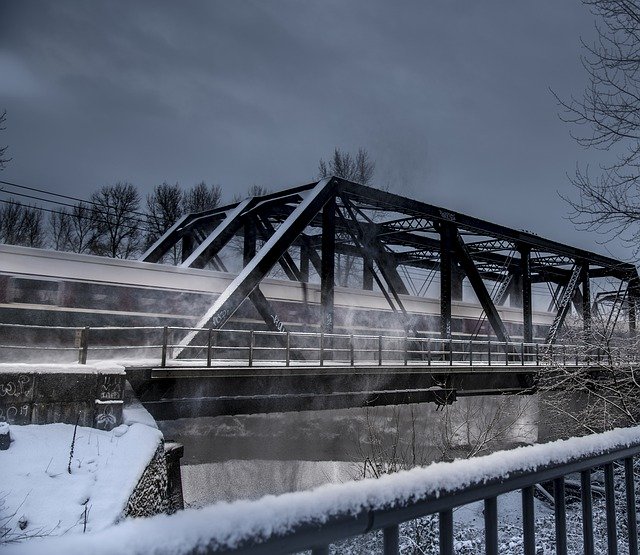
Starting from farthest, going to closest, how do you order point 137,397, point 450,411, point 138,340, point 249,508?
1. point 450,411
2. point 138,340
3. point 137,397
4. point 249,508

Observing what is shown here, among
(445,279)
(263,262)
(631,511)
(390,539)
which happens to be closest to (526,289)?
(445,279)

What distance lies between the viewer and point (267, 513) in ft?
4.42

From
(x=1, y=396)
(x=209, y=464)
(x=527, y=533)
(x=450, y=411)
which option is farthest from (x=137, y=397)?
(x=450, y=411)

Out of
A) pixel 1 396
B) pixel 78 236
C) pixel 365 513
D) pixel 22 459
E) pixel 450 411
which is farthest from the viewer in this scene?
pixel 78 236

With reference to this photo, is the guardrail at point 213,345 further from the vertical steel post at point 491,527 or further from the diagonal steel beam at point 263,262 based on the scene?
the vertical steel post at point 491,527

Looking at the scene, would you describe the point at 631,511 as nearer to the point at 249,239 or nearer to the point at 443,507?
the point at 443,507

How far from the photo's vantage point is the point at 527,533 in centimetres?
237

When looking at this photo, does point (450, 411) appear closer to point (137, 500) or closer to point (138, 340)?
point (138, 340)

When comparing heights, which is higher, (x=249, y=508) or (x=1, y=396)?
(x=249, y=508)

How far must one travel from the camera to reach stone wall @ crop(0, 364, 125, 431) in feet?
27.6

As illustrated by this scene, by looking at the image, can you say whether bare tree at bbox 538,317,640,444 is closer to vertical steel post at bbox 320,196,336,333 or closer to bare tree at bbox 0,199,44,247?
vertical steel post at bbox 320,196,336,333

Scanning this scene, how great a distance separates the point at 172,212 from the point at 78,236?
25.9ft

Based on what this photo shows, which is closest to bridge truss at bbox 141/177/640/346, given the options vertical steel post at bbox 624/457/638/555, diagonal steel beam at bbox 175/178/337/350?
diagonal steel beam at bbox 175/178/337/350

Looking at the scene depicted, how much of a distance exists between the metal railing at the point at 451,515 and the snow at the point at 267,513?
1 centimetres
